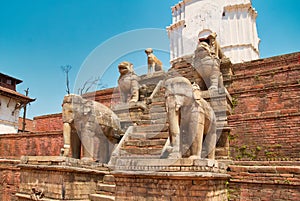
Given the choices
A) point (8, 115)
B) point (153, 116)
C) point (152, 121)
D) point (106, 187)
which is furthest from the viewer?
point (8, 115)

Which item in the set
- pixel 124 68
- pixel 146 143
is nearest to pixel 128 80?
pixel 124 68

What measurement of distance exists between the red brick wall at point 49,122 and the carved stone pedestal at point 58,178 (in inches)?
295

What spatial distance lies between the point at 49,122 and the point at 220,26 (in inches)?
553

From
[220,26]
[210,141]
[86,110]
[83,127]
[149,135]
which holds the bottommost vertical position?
[210,141]

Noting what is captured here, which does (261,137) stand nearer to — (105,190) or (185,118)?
(185,118)

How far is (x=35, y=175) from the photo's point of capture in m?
6.87

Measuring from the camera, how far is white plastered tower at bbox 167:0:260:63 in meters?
20.6

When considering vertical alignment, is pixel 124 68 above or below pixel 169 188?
above

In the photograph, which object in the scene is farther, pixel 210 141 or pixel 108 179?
pixel 108 179

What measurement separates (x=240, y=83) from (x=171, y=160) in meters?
5.77

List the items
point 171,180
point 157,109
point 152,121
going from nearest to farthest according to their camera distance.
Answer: point 171,180 → point 152,121 → point 157,109

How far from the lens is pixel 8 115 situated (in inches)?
917

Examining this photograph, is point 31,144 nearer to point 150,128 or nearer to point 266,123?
point 150,128

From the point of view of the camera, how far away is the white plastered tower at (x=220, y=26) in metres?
20.6
